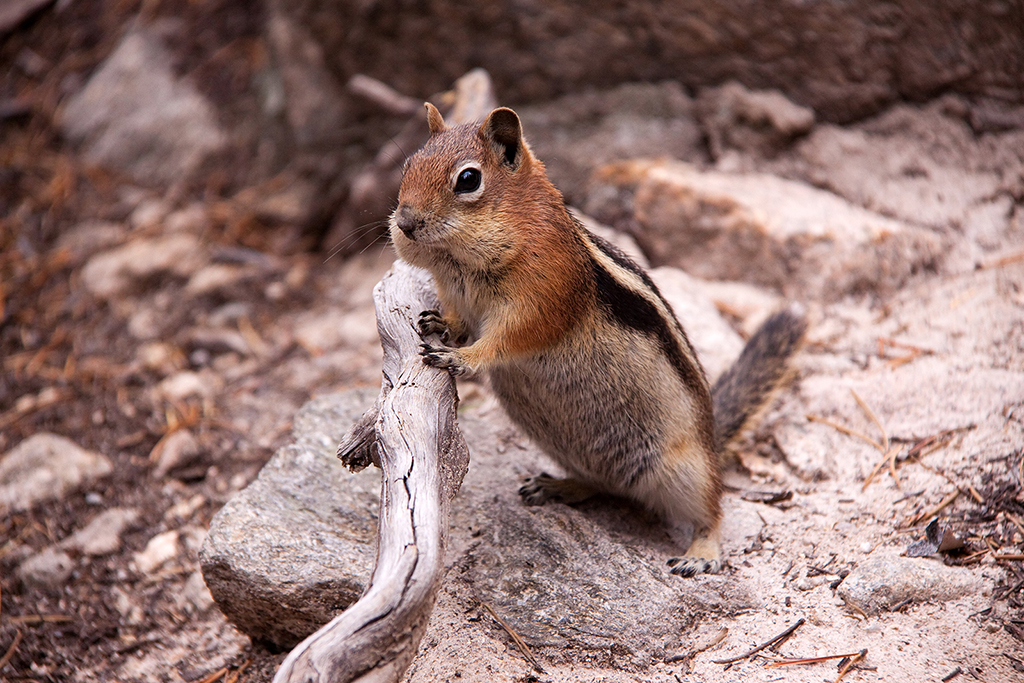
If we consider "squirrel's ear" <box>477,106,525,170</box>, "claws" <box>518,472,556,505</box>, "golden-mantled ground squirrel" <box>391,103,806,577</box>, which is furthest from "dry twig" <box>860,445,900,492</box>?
"squirrel's ear" <box>477,106,525,170</box>

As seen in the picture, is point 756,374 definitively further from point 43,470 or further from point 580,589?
point 43,470

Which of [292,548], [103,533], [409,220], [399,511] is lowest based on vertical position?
[103,533]

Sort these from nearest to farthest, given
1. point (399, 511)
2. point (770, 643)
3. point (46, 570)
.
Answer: point (399, 511) < point (770, 643) < point (46, 570)

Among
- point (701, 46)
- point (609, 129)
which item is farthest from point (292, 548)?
point (701, 46)

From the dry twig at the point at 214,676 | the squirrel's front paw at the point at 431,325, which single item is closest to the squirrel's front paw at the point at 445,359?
the squirrel's front paw at the point at 431,325

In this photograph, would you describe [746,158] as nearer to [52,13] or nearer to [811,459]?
[811,459]

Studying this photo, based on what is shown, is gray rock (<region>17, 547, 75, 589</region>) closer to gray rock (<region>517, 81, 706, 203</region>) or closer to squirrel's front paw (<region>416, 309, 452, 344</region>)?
squirrel's front paw (<region>416, 309, 452, 344</region>)
